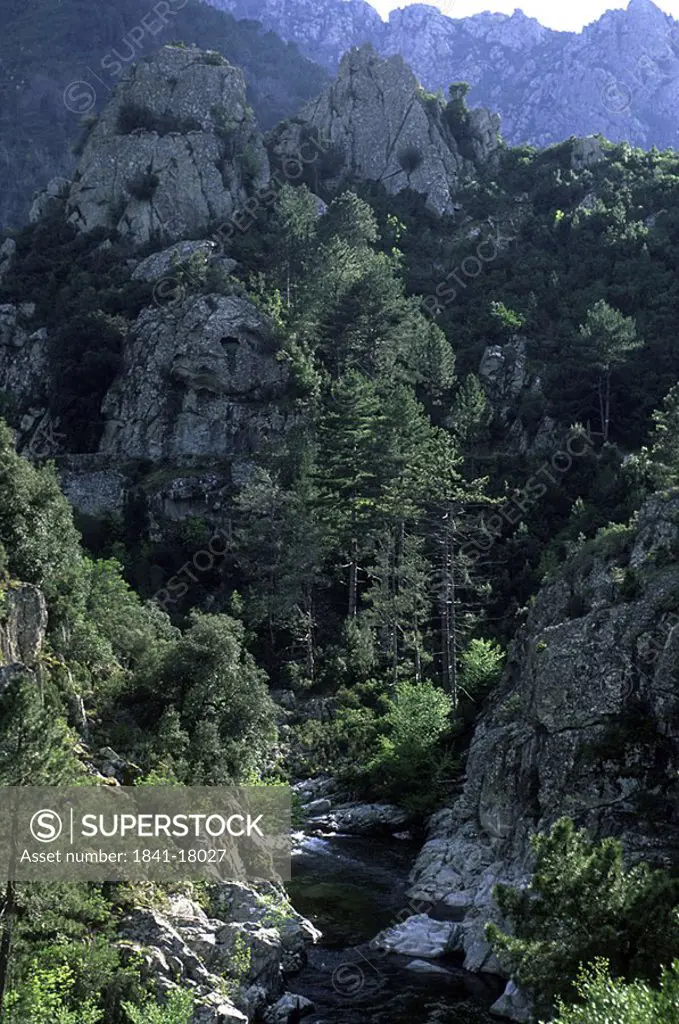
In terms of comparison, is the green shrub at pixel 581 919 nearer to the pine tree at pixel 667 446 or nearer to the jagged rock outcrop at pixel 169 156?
the pine tree at pixel 667 446

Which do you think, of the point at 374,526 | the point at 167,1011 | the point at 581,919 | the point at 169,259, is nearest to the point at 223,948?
the point at 167,1011

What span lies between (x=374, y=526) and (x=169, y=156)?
5608 centimetres

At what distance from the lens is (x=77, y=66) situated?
162m

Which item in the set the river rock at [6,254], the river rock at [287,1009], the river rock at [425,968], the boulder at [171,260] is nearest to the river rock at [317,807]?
the river rock at [425,968]

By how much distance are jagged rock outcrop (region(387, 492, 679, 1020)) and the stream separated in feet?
3.77

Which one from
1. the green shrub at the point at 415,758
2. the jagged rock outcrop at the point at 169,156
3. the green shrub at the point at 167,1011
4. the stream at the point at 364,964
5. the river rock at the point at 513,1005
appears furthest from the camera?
the jagged rock outcrop at the point at 169,156

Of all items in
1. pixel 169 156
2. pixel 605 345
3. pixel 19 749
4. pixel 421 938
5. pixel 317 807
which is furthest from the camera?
pixel 169 156

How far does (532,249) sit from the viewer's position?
95.1m

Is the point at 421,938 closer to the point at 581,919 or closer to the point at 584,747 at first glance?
the point at 584,747

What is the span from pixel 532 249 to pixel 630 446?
32960mm

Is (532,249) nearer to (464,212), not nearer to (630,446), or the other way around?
(464,212)

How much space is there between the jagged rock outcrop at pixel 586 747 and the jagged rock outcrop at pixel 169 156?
228ft

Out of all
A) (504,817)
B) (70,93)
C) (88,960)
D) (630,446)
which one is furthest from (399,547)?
(70,93)

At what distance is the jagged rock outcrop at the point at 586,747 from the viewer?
102ft
